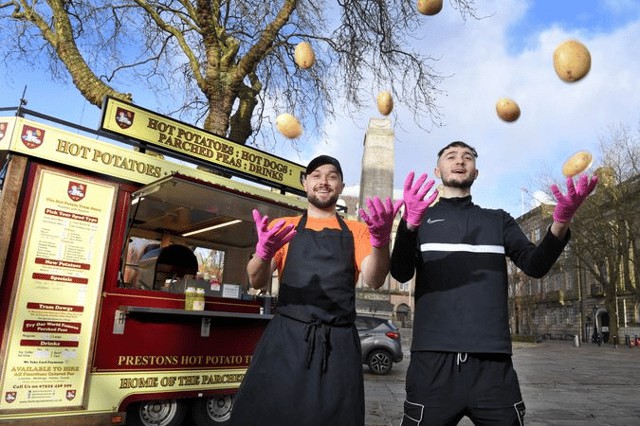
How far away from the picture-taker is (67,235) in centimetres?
480

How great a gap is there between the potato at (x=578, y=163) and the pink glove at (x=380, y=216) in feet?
5.16

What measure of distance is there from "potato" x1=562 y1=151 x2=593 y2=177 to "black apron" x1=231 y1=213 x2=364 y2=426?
5.60 ft

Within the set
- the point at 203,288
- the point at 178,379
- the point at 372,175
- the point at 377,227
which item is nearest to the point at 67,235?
the point at 203,288

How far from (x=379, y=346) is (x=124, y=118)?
9793mm

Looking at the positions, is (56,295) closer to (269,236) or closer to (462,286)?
(269,236)

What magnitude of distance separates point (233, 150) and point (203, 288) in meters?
1.83

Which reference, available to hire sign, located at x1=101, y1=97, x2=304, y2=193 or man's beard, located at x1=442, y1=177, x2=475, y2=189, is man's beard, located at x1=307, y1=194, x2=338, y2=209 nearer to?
man's beard, located at x1=442, y1=177, x2=475, y2=189

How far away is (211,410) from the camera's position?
582 centimetres

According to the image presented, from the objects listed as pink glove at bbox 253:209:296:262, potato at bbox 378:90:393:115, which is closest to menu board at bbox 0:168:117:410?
pink glove at bbox 253:209:296:262

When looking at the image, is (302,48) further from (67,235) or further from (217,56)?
(67,235)

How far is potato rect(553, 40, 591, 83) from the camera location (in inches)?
147

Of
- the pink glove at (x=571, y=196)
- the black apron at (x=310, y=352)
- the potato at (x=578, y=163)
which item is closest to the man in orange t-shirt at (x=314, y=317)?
the black apron at (x=310, y=352)

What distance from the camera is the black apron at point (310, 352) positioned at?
2.33 metres

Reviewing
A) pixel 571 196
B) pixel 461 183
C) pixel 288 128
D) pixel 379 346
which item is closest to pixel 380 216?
pixel 461 183
